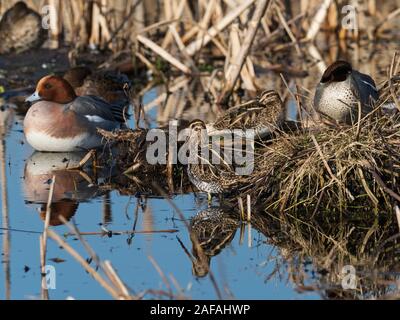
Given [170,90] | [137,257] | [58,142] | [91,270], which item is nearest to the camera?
[91,270]

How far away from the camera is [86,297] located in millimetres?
5496

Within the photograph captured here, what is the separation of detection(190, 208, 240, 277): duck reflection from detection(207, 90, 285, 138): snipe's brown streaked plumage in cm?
121

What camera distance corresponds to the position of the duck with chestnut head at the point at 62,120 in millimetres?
8961

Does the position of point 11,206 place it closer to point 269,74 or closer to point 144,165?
point 144,165

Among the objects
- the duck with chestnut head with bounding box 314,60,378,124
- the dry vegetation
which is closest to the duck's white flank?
the dry vegetation

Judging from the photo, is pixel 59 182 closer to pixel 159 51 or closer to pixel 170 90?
pixel 159 51

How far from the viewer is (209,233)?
22.1ft

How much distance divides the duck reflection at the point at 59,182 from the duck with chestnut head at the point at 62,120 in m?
0.13

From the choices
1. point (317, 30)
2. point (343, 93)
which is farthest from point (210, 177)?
point (317, 30)

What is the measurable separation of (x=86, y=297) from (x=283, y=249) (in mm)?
1466

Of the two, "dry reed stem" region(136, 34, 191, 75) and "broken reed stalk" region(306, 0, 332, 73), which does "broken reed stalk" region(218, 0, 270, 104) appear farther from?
"broken reed stalk" region(306, 0, 332, 73)

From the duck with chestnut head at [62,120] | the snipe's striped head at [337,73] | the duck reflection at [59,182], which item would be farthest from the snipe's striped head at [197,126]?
the duck with chestnut head at [62,120]

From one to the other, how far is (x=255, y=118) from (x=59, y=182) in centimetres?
168
